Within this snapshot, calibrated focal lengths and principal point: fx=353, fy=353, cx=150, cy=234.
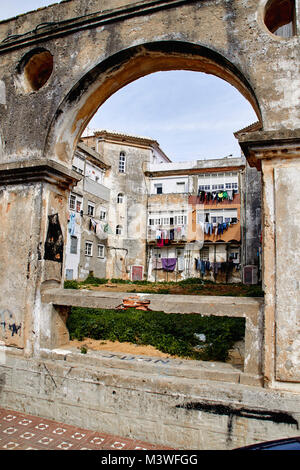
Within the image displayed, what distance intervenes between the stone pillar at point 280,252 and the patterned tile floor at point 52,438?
4.99 feet

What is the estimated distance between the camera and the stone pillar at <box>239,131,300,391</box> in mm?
3514

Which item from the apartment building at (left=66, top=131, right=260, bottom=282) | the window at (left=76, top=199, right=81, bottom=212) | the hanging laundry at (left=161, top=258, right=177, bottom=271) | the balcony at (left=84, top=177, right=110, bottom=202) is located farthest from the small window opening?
the hanging laundry at (left=161, top=258, right=177, bottom=271)

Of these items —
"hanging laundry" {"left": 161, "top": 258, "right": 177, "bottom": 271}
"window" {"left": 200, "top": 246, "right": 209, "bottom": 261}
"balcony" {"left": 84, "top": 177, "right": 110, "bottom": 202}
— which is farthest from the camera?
"hanging laundry" {"left": 161, "top": 258, "right": 177, "bottom": 271}

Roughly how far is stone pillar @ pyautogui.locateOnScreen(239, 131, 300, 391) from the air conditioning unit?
77.4 feet

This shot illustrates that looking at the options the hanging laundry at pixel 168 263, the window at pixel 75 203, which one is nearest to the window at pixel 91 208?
the window at pixel 75 203

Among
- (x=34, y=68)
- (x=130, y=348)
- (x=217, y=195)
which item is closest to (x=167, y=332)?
(x=130, y=348)

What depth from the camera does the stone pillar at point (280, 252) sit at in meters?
3.51

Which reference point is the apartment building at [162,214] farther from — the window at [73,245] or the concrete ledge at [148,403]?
the concrete ledge at [148,403]

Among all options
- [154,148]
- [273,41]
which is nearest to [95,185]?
[154,148]

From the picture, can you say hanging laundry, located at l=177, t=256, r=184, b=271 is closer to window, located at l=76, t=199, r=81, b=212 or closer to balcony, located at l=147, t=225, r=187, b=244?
balcony, located at l=147, t=225, r=187, b=244

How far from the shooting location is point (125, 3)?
4.90m

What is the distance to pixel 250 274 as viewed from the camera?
86.7 ft

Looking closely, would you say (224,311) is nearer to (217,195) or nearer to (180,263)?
(217,195)

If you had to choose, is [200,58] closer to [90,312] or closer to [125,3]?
[125,3]
